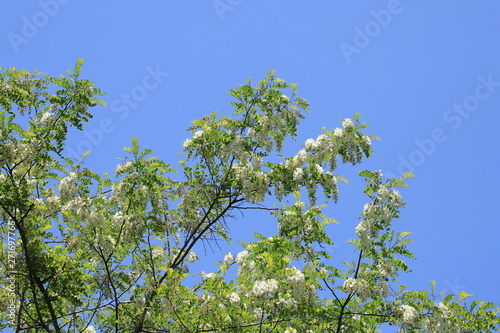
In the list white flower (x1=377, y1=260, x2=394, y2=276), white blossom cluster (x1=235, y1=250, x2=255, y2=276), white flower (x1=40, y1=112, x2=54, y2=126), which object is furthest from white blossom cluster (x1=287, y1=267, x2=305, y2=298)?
white flower (x1=40, y1=112, x2=54, y2=126)

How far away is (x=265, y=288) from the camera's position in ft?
25.6

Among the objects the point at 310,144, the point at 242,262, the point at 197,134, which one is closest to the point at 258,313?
the point at 242,262

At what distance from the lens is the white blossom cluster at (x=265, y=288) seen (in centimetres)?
779

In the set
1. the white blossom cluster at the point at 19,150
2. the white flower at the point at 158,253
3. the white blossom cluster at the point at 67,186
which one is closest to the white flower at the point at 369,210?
the white flower at the point at 158,253

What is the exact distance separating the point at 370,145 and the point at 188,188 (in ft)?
12.7

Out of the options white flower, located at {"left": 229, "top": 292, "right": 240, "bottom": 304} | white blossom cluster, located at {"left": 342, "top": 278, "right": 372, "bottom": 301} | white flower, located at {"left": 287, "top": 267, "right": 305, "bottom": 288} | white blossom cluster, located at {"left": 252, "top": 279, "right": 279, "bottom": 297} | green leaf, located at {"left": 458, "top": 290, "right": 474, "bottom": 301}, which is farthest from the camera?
green leaf, located at {"left": 458, "top": 290, "right": 474, "bottom": 301}

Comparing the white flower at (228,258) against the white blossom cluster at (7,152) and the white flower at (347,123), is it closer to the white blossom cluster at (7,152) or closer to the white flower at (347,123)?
A: the white flower at (347,123)

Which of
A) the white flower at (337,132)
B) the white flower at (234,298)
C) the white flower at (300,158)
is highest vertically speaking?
the white flower at (337,132)

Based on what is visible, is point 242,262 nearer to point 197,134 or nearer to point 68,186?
point 197,134

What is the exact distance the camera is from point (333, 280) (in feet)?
27.7

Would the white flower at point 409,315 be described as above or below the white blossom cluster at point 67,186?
below

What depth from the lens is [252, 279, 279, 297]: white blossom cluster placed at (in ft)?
25.5

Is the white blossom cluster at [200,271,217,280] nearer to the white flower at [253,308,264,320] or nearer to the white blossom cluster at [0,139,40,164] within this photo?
the white flower at [253,308,264,320]

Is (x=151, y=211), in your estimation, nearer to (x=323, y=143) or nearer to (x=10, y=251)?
(x=10, y=251)
